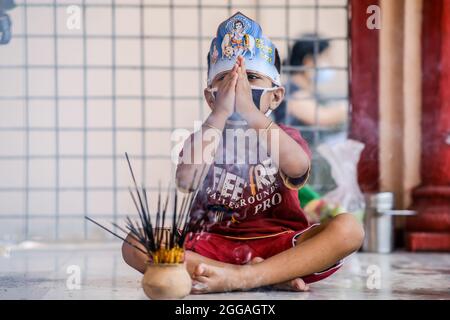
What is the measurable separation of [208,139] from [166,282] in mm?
341

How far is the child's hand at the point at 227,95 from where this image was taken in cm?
177

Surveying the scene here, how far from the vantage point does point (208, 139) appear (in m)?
1.79

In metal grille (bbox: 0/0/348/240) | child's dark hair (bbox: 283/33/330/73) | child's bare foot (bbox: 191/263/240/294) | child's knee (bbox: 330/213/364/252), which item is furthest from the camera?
child's dark hair (bbox: 283/33/330/73)

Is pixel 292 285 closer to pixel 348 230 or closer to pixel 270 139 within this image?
pixel 348 230

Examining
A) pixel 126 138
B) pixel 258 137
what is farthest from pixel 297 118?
pixel 258 137

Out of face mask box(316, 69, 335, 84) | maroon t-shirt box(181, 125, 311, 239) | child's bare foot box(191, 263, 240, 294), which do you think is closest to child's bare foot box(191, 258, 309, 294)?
child's bare foot box(191, 263, 240, 294)

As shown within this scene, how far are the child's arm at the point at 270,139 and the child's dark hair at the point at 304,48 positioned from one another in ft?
2.55

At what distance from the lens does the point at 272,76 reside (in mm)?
1836

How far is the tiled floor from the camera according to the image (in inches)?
69.6

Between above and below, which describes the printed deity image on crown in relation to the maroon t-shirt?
above

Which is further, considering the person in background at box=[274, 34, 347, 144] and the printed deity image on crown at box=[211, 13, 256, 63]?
the person in background at box=[274, 34, 347, 144]

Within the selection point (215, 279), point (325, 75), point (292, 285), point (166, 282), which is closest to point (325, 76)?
point (325, 75)

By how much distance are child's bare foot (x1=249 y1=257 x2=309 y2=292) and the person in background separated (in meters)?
0.77

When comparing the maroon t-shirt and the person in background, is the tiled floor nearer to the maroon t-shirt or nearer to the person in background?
the maroon t-shirt
